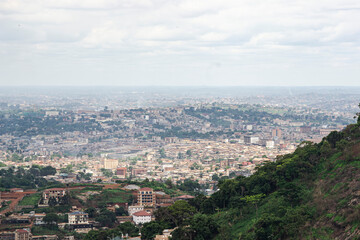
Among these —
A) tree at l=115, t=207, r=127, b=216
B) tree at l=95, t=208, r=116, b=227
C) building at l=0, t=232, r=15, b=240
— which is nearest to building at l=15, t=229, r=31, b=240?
building at l=0, t=232, r=15, b=240

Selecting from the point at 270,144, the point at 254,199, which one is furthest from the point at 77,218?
the point at 270,144

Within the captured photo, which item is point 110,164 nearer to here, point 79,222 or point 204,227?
Answer: point 79,222

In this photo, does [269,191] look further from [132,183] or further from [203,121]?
[203,121]

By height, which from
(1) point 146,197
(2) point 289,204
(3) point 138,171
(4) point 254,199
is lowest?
(3) point 138,171

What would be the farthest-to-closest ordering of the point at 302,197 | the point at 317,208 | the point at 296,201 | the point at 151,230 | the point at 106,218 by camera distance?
the point at 106,218 → the point at 151,230 → the point at 302,197 → the point at 296,201 → the point at 317,208

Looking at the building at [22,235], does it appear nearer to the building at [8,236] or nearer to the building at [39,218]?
the building at [8,236]

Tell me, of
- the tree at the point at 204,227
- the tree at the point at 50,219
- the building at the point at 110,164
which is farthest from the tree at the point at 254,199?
the building at the point at 110,164

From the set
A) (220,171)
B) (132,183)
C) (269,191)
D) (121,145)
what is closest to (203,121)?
(121,145)
